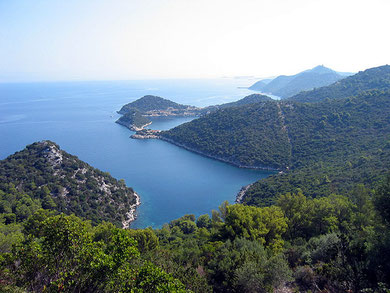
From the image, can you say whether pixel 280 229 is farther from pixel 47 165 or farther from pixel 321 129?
pixel 321 129

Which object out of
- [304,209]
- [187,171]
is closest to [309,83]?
[187,171]

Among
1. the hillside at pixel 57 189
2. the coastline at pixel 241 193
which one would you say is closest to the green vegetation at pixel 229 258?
the hillside at pixel 57 189

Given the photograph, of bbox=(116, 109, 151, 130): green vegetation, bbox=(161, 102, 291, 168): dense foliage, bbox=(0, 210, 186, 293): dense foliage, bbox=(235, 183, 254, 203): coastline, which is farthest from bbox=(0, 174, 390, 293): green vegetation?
bbox=(116, 109, 151, 130): green vegetation

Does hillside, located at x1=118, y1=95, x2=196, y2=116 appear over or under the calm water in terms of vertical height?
over

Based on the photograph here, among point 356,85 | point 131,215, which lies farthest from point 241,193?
point 356,85

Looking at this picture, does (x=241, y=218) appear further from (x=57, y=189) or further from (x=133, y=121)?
(x=133, y=121)

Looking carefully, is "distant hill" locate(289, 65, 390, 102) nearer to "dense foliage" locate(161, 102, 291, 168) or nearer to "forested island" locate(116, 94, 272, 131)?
"forested island" locate(116, 94, 272, 131)

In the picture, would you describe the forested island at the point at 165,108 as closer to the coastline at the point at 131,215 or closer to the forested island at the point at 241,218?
the forested island at the point at 241,218
